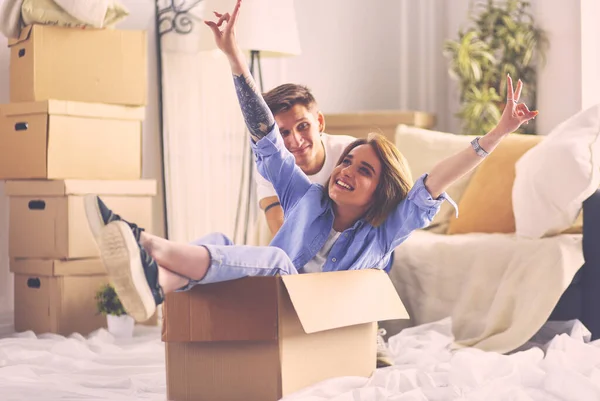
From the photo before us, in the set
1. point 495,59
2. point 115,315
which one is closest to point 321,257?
point 115,315

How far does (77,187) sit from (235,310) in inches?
60.3

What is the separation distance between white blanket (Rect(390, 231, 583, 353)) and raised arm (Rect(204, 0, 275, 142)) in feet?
3.39

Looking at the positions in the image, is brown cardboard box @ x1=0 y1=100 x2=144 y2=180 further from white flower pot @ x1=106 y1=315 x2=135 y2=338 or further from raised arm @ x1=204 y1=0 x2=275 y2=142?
raised arm @ x1=204 y1=0 x2=275 y2=142

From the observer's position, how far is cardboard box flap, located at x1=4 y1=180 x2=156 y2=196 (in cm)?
321

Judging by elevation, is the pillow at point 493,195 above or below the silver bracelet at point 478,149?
below

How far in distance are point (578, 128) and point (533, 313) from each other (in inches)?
26.2

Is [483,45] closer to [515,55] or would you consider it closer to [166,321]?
[515,55]

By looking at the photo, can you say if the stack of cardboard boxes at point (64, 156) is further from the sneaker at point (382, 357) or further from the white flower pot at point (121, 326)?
the sneaker at point (382, 357)

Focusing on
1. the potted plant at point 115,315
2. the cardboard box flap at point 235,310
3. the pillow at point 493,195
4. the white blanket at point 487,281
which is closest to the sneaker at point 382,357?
the white blanket at point 487,281

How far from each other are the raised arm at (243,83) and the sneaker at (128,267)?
60cm

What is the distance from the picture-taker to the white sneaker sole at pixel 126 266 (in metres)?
1.63

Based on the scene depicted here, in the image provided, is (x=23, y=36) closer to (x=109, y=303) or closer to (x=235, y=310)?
(x=109, y=303)

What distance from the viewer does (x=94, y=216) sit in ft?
5.46

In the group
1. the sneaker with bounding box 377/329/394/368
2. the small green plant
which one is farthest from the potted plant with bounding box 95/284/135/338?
the sneaker with bounding box 377/329/394/368
